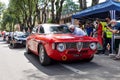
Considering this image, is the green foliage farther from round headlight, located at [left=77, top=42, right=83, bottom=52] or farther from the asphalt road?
round headlight, located at [left=77, top=42, right=83, bottom=52]

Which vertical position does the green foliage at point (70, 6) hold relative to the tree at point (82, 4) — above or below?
above

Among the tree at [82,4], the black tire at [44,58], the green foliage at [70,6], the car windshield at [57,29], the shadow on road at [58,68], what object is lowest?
the shadow on road at [58,68]

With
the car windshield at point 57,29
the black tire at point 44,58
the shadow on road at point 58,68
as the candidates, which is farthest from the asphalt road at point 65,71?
the car windshield at point 57,29

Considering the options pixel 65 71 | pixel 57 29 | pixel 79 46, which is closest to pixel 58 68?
pixel 65 71

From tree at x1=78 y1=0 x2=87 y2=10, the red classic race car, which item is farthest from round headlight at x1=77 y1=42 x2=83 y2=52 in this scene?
tree at x1=78 y1=0 x2=87 y2=10

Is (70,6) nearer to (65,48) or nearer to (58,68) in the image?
(58,68)

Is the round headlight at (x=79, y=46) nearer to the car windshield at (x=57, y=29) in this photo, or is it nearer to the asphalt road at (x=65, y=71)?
the asphalt road at (x=65, y=71)

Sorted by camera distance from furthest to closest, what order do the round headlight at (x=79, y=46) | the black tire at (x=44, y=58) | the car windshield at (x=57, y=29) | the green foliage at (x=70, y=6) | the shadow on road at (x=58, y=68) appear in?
1. the green foliage at (x=70, y=6)
2. the car windshield at (x=57, y=29)
3. the black tire at (x=44, y=58)
4. the round headlight at (x=79, y=46)
5. the shadow on road at (x=58, y=68)

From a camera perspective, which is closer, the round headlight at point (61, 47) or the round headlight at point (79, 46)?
the round headlight at point (61, 47)

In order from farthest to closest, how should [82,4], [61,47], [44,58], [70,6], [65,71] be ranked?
[70,6], [82,4], [44,58], [61,47], [65,71]

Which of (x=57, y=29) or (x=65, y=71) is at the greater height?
(x=57, y=29)

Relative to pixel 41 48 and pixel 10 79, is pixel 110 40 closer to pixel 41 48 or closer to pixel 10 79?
pixel 41 48

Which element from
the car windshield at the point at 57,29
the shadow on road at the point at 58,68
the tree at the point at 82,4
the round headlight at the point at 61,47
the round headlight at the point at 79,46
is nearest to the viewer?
the shadow on road at the point at 58,68

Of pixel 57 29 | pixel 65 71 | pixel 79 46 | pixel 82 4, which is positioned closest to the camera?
pixel 65 71
